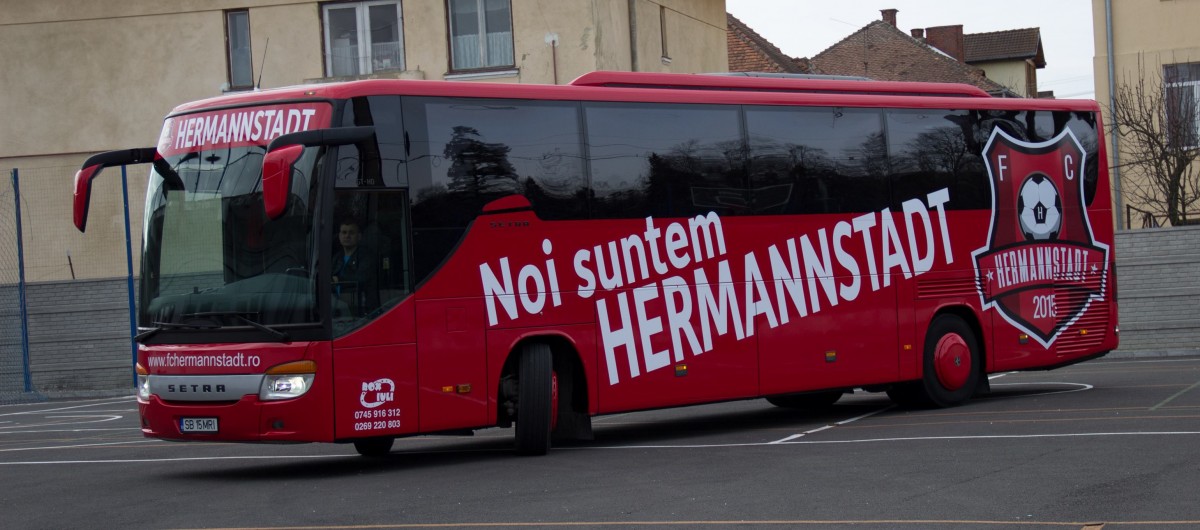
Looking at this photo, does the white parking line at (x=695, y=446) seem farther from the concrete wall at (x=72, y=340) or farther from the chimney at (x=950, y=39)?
the chimney at (x=950, y=39)

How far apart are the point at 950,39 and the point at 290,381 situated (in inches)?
2754

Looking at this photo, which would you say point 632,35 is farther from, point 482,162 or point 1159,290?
point 482,162

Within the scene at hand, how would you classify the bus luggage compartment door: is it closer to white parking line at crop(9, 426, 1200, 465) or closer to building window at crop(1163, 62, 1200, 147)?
white parking line at crop(9, 426, 1200, 465)

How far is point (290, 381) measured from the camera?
11.9 metres

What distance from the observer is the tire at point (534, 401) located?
43.0 ft

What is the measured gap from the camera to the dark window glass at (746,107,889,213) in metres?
15.2

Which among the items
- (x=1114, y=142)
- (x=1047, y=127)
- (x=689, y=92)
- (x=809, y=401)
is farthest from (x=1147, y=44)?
(x=689, y=92)

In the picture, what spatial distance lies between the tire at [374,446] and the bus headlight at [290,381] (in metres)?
2.00

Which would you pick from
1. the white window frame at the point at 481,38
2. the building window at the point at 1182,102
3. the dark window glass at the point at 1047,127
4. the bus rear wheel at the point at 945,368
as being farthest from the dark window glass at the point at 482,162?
the building window at the point at 1182,102

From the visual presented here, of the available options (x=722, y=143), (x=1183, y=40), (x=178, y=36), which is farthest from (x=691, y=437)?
(x=1183, y=40)

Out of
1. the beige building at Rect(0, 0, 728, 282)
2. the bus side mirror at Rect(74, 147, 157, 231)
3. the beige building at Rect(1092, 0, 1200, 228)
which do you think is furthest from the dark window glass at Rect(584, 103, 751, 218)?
the beige building at Rect(1092, 0, 1200, 228)

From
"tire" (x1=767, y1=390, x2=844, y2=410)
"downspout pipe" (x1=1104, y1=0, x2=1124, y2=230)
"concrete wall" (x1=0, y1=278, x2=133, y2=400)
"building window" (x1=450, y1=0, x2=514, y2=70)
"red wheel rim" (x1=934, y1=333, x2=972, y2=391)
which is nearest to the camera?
Result: "red wheel rim" (x1=934, y1=333, x2=972, y2=391)

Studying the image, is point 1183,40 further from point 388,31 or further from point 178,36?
point 178,36

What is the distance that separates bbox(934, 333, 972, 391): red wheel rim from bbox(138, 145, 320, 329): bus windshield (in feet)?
24.8
